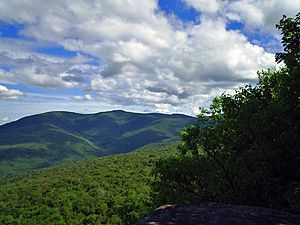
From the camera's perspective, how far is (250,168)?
20.4 metres

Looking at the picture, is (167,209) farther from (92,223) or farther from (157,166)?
(92,223)

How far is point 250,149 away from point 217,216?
11.9m

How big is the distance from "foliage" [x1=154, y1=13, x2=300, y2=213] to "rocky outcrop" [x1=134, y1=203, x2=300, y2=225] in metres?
4.71

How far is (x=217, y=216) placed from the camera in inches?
453

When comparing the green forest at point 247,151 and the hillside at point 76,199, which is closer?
the green forest at point 247,151

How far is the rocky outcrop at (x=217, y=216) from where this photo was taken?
1108 centimetres

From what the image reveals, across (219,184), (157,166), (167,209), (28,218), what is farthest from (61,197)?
(167,209)

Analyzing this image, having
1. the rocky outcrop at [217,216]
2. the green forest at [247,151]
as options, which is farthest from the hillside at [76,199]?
the rocky outcrop at [217,216]

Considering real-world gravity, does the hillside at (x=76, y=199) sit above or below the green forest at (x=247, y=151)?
below

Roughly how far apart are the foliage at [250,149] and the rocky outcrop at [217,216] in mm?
4711

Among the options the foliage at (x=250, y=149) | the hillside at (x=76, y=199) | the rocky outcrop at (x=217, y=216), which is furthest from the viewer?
the hillside at (x=76, y=199)

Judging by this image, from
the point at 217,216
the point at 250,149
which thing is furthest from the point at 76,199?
the point at 217,216

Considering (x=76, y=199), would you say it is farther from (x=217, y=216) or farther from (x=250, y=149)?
(x=217, y=216)

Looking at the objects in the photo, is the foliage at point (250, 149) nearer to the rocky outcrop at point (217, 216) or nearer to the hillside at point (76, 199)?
the rocky outcrop at point (217, 216)
